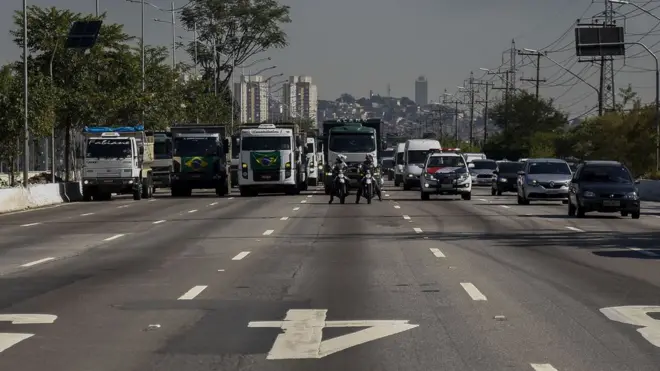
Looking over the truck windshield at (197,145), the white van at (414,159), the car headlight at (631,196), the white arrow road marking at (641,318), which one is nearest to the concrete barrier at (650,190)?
the white van at (414,159)

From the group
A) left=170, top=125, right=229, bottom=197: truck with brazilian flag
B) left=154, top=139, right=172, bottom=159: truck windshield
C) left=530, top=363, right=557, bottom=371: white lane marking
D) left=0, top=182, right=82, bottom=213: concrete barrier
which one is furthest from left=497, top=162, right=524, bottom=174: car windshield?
left=530, top=363, right=557, bottom=371: white lane marking

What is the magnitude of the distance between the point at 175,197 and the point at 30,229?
27945 mm

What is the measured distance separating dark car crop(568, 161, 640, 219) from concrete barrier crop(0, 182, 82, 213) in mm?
19370

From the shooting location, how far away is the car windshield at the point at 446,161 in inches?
2046

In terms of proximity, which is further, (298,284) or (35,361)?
(298,284)

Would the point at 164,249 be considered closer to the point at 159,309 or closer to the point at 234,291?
the point at 234,291

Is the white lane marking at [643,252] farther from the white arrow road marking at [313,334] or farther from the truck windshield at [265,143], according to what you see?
the truck windshield at [265,143]

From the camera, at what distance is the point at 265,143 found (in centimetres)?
5822

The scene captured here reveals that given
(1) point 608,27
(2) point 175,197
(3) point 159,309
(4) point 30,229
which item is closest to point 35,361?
(3) point 159,309

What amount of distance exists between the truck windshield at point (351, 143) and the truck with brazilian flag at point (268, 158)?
7.75ft

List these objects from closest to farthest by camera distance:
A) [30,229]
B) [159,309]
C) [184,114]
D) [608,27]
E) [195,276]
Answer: [159,309], [195,276], [30,229], [608,27], [184,114]

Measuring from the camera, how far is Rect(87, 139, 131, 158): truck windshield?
5488 cm

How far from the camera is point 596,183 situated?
37.1 m

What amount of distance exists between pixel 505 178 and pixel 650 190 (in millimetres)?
7081
